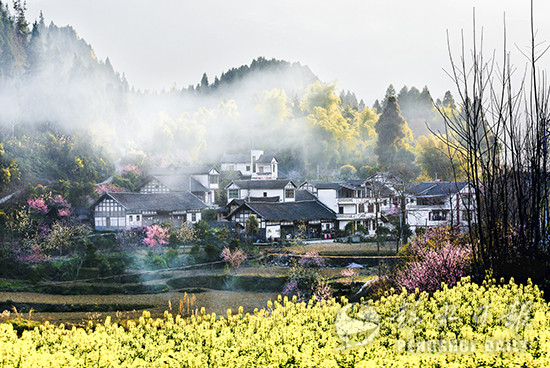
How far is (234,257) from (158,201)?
382cm

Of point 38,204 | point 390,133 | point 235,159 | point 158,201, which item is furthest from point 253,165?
point 38,204

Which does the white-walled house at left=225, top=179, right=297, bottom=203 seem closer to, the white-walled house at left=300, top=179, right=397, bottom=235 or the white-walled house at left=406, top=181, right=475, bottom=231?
the white-walled house at left=300, top=179, right=397, bottom=235

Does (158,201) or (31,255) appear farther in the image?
(158,201)

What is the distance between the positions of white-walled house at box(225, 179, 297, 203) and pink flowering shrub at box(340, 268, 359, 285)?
4.55m

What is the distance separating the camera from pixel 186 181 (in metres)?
16.4

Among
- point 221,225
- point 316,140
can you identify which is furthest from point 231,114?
point 221,225

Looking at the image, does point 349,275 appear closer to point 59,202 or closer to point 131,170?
point 59,202

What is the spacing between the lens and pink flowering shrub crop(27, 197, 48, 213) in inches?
525

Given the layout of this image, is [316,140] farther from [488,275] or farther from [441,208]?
[488,275]

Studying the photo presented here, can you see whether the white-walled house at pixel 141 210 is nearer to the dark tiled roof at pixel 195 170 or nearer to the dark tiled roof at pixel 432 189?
the dark tiled roof at pixel 195 170

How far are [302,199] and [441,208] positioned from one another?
4193 mm

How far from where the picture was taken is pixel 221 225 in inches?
557

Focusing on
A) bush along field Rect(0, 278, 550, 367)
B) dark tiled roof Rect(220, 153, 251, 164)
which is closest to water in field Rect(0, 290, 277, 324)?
bush along field Rect(0, 278, 550, 367)

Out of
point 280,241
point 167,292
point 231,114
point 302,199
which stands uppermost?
point 231,114
